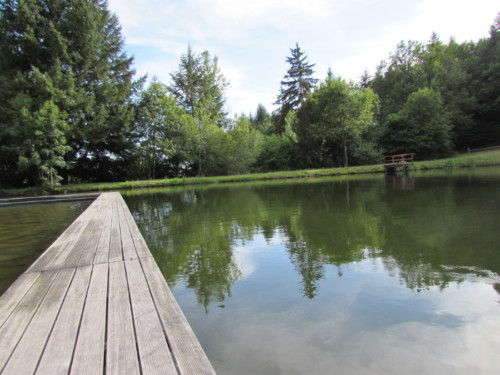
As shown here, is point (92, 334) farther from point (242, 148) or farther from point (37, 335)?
point (242, 148)

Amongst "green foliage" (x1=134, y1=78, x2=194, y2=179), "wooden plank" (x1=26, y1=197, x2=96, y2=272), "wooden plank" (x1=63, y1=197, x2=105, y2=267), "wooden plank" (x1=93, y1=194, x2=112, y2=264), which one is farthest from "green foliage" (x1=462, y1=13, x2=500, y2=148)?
"wooden plank" (x1=26, y1=197, x2=96, y2=272)

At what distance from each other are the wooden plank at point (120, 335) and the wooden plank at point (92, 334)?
0.04 m

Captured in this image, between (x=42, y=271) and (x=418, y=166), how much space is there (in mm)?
27641

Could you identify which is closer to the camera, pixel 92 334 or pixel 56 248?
pixel 92 334

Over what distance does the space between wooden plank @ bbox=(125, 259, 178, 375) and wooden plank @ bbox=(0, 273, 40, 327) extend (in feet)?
2.59

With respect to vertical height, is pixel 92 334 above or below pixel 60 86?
below

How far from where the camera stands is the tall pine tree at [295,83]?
38.9 m

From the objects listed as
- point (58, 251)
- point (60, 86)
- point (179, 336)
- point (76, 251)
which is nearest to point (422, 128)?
point (60, 86)

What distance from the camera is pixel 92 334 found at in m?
1.73

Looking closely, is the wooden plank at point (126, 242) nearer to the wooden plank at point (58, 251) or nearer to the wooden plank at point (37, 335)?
the wooden plank at point (58, 251)

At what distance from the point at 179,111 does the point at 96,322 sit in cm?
2795

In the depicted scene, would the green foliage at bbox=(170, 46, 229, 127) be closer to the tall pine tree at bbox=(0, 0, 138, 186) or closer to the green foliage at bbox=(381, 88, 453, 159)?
the tall pine tree at bbox=(0, 0, 138, 186)

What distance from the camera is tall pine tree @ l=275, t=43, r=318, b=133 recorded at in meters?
38.9

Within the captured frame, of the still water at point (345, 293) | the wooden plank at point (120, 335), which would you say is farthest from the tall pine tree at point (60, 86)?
the wooden plank at point (120, 335)
